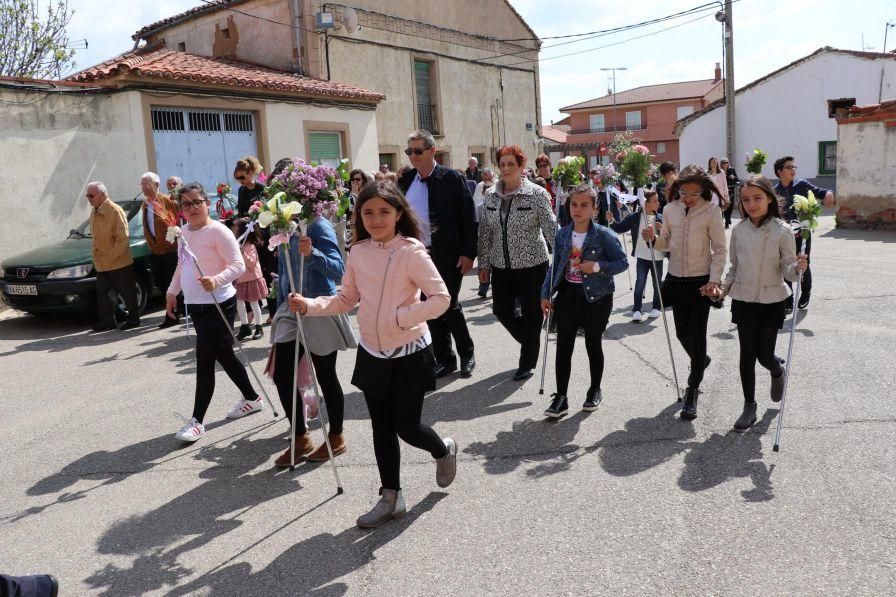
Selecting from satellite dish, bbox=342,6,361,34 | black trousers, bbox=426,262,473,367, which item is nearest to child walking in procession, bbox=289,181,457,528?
black trousers, bbox=426,262,473,367

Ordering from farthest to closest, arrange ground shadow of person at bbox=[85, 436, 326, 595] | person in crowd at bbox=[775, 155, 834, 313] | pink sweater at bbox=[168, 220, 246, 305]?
person in crowd at bbox=[775, 155, 834, 313], pink sweater at bbox=[168, 220, 246, 305], ground shadow of person at bbox=[85, 436, 326, 595]

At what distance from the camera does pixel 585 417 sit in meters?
5.29

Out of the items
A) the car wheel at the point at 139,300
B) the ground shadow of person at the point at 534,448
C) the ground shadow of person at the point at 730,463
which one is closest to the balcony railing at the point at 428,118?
the car wheel at the point at 139,300

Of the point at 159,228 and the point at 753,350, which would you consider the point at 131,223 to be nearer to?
the point at 159,228

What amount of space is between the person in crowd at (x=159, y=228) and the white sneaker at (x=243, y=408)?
13.6 feet

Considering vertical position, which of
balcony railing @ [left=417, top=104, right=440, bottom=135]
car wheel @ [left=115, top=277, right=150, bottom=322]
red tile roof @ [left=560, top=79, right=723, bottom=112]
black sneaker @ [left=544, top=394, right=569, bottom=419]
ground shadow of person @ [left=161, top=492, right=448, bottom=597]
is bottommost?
ground shadow of person @ [left=161, top=492, right=448, bottom=597]

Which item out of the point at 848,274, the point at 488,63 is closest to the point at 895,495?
the point at 848,274

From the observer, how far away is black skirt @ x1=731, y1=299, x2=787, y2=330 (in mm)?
4809

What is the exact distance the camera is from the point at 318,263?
442 cm

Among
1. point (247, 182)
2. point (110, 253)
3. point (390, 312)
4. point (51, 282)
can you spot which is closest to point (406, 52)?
point (110, 253)

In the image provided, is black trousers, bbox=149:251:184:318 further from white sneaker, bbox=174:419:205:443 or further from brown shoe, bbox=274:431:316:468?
brown shoe, bbox=274:431:316:468

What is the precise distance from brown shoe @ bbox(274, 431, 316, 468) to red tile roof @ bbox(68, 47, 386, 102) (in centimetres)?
1085

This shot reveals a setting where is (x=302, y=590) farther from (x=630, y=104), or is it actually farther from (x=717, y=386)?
(x=630, y=104)

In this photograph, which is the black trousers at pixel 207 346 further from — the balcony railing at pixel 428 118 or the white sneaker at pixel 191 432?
the balcony railing at pixel 428 118
